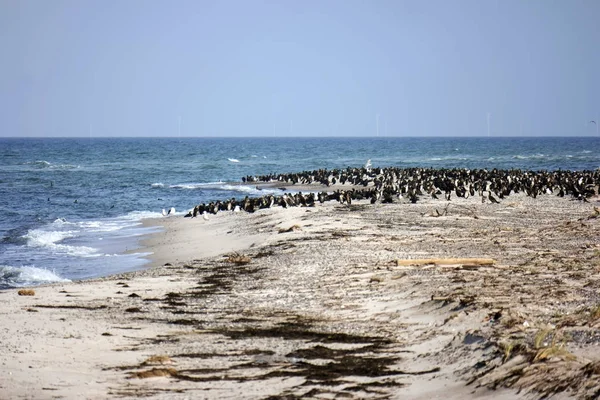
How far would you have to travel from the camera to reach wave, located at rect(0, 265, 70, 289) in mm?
15945

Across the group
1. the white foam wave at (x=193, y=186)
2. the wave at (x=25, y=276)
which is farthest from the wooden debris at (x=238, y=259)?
the white foam wave at (x=193, y=186)

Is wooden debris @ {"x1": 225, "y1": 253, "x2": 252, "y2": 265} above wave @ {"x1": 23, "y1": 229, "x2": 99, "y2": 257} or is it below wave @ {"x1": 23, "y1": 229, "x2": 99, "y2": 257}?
above

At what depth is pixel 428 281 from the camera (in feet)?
36.9

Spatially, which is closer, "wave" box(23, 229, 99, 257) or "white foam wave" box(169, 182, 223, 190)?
"wave" box(23, 229, 99, 257)

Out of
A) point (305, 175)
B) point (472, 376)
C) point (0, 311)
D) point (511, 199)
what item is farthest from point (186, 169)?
point (472, 376)

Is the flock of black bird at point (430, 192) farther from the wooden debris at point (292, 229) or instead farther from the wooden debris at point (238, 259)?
the wooden debris at point (238, 259)

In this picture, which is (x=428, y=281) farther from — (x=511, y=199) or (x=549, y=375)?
(x=511, y=199)

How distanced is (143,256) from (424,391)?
13.7m

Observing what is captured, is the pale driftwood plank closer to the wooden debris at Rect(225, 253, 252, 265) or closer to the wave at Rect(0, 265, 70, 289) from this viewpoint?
the wooden debris at Rect(225, 253, 252, 265)

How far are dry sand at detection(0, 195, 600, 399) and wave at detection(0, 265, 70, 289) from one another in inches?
92.5

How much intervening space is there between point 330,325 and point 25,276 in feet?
30.7

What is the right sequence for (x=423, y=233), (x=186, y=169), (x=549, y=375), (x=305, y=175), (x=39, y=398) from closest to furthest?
(x=549, y=375), (x=39, y=398), (x=423, y=233), (x=305, y=175), (x=186, y=169)

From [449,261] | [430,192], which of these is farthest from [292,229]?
[430,192]

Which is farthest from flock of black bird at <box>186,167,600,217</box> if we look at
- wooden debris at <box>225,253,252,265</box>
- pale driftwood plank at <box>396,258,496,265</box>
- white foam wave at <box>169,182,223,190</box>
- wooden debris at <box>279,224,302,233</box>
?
white foam wave at <box>169,182,223,190</box>
